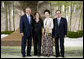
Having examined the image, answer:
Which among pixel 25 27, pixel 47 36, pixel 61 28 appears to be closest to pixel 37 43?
pixel 47 36

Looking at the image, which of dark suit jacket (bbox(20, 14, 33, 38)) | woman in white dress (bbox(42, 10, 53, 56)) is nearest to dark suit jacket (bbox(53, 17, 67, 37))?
woman in white dress (bbox(42, 10, 53, 56))

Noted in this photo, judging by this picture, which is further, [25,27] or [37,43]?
[37,43]

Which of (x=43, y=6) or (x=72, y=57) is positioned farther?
(x=43, y=6)

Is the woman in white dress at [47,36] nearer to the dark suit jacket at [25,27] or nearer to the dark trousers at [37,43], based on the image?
the dark trousers at [37,43]

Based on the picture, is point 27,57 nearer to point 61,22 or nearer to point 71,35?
point 61,22

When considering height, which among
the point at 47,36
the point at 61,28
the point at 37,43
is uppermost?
the point at 61,28

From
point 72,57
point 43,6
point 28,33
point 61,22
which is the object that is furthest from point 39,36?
point 43,6

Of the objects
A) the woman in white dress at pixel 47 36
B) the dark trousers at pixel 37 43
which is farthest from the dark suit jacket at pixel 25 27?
the woman in white dress at pixel 47 36

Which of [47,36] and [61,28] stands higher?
[61,28]

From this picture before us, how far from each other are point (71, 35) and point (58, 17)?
7.22 m

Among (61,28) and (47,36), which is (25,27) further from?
(61,28)

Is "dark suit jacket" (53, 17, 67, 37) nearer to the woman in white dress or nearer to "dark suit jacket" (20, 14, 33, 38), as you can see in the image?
the woman in white dress

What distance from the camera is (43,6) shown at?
17188 millimetres

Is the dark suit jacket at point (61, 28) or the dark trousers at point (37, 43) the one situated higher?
the dark suit jacket at point (61, 28)
